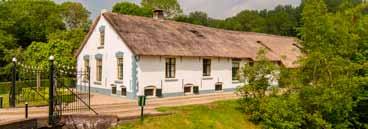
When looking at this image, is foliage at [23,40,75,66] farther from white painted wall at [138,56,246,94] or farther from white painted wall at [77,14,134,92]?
white painted wall at [138,56,246,94]

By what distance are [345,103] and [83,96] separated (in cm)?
1361

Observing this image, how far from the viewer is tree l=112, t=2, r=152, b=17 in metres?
51.5

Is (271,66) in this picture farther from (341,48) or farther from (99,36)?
(99,36)

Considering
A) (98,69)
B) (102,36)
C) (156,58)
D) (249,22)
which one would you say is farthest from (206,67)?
(249,22)

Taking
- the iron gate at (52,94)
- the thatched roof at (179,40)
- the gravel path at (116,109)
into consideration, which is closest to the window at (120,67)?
the gravel path at (116,109)

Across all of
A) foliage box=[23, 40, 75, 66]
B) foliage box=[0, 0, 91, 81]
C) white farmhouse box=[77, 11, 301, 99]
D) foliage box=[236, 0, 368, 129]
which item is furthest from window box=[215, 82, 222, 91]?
foliage box=[0, 0, 91, 81]

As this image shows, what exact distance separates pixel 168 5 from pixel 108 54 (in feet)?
126

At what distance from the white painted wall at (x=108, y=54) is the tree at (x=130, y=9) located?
2727 cm

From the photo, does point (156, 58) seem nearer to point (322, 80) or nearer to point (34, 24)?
point (322, 80)

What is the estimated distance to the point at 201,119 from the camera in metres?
14.9

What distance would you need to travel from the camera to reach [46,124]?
11.7 meters

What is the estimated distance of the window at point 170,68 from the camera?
70.0ft

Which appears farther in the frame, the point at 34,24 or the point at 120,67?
the point at 34,24

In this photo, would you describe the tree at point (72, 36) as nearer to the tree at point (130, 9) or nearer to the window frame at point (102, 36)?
the tree at point (130, 9)
